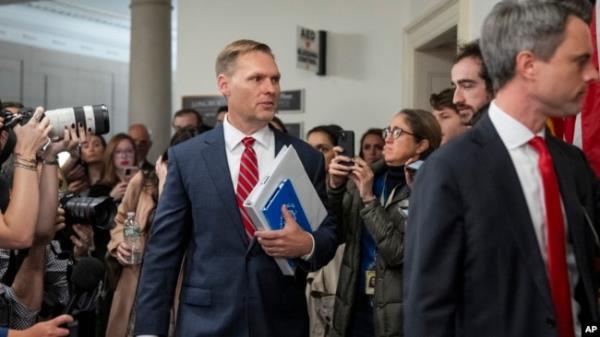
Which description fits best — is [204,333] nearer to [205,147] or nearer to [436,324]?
[205,147]

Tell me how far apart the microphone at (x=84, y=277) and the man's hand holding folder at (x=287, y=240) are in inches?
29.0

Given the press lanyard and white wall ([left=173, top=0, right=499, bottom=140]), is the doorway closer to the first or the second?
white wall ([left=173, top=0, right=499, bottom=140])

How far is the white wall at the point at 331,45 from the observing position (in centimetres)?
616

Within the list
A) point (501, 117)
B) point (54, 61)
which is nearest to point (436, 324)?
point (501, 117)

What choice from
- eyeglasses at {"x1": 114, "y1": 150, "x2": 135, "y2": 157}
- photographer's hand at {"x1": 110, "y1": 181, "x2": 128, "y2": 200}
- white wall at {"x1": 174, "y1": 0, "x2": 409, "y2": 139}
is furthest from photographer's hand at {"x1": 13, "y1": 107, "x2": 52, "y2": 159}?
white wall at {"x1": 174, "y1": 0, "x2": 409, "y2": 139}

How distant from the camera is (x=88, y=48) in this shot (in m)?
11.2

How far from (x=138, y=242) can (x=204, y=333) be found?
46.8 inches

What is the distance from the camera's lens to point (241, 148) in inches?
100

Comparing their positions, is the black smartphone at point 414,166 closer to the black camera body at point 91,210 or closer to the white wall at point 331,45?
the black camera body at point 91,210

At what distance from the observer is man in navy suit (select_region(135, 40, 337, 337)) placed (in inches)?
94.7

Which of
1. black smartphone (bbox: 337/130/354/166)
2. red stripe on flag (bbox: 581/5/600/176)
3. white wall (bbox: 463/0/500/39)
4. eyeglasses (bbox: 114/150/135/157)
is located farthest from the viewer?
eyeglasses (bbox: 114/150/135/157)

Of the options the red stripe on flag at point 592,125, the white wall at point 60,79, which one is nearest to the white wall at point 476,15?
the red stripe on flag at point 592,125

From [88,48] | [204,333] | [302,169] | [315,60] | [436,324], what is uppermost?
[88,48]

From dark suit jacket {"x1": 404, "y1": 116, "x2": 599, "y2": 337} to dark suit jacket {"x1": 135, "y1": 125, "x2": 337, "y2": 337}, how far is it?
0.83m
